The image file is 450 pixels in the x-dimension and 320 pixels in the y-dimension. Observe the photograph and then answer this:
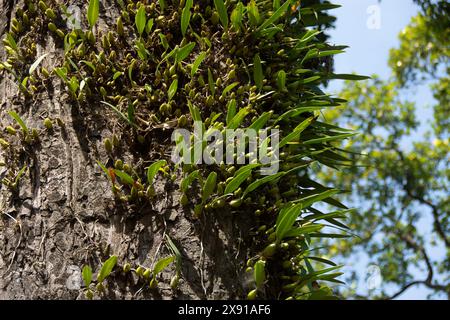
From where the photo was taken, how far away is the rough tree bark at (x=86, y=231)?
126 centimetres

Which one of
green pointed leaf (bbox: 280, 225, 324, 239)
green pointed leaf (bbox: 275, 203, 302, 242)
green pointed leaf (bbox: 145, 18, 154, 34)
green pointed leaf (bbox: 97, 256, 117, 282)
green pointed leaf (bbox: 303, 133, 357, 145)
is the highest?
green pointed leaf (bbox: 145, 18, 154, 34)

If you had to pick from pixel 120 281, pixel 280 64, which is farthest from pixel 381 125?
pixel 120 281

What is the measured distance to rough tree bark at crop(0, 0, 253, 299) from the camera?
1.26m

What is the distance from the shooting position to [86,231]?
1.30 meters

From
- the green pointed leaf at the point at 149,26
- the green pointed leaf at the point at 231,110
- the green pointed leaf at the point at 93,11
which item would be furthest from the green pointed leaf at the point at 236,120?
the green pointed leaf at the point at 93,11

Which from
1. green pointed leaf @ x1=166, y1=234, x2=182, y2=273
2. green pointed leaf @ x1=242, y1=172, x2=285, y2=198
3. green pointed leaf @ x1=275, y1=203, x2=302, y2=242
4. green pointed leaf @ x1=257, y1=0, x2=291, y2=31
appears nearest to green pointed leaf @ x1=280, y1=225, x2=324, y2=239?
green pointed leaf @ x1=275, y1=203, x2=302, y2=242

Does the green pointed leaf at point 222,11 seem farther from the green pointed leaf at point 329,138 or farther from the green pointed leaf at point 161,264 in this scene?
the green pointed leaf at point 161,264

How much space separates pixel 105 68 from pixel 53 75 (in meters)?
0.14

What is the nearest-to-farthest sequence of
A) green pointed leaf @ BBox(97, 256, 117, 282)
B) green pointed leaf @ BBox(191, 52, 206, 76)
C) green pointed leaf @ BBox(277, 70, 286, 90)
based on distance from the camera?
green pointed leaf @ BBox(97, 256, 117, 282) → green pointed leaf @ BBox(191, 52, 206, 76) → green pointed leaf @ BBox(277, 70, 286, 90)

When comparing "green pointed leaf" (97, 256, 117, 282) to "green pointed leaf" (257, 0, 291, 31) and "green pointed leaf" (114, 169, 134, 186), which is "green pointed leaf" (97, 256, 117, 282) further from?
"green pointed leaf" (257, 0, 291, 31)

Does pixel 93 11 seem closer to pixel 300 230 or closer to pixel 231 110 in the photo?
pixel 231 110

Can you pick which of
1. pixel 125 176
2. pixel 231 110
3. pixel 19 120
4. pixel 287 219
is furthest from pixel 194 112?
pixel 19 120

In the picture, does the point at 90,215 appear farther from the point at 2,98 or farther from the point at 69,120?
the point at 2,98

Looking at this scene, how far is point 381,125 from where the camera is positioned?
8523mm
